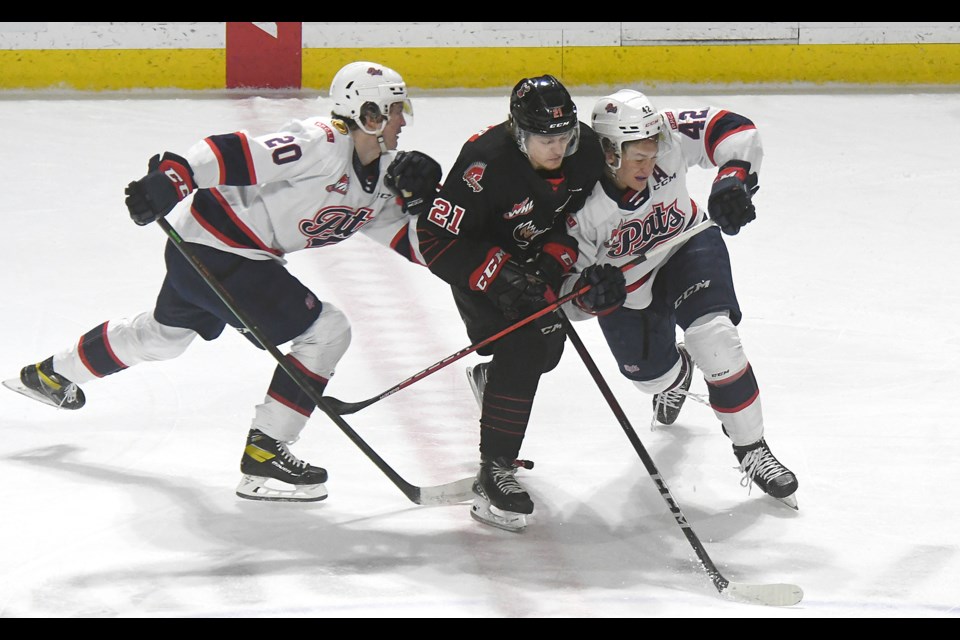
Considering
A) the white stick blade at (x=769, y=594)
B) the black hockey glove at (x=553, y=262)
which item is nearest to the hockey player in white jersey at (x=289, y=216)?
the black hockey glove at (x=553, y=262)

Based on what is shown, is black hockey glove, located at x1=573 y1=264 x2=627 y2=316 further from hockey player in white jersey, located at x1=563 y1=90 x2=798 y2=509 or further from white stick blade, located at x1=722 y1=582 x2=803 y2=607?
white stick blade, located at x1=722 y1=582 x2=803 y2=607

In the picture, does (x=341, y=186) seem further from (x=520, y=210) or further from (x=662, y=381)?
(x=662, y=381)

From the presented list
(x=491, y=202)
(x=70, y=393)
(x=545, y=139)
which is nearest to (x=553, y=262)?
(x=491, y=202)

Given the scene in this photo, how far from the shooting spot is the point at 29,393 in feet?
11.6

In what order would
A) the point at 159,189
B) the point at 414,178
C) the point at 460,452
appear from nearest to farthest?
the point at 159,189 → the point at 414,178 → the point at 460,452

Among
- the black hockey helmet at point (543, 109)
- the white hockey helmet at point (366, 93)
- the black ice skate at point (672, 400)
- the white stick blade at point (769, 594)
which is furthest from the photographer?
the black ice skate at point (672, 400)

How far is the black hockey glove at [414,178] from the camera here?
295 cm

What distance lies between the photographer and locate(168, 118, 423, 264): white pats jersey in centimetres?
295

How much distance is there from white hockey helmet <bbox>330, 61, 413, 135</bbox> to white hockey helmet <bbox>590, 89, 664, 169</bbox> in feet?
1.48

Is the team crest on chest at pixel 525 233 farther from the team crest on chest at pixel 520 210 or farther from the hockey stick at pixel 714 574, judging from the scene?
the hockey stick at pixel 714 574

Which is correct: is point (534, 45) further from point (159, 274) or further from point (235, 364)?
point (235, 364)

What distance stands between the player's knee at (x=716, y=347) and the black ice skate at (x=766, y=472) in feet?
0.65

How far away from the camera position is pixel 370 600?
2.67m

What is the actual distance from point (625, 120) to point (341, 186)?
642 mm
